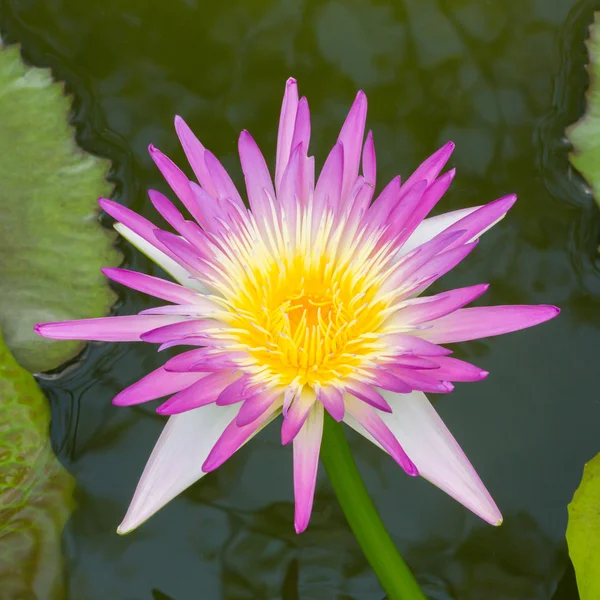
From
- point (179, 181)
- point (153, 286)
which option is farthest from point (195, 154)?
point (153, 286)

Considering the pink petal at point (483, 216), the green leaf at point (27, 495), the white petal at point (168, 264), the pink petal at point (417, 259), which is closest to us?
the pink petal at point (417, 259)

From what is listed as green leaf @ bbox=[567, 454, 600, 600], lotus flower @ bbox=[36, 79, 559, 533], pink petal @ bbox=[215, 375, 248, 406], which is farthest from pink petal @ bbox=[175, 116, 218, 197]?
green leaf @ bbox=[567, 454, 600, 600]

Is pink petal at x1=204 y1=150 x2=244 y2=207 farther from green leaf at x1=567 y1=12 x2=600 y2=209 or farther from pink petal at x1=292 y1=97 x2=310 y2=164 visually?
green leaf at x1=567 y1=12 x2=600 y2=209

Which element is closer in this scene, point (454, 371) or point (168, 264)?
point (454, 371)

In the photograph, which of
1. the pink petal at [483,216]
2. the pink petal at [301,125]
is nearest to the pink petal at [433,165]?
the pink petal at [483,216]

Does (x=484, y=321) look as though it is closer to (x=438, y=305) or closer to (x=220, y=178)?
(x=438, y=305)

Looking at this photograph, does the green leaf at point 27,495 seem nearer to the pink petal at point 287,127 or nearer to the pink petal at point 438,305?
the pink petal at point 287,127
